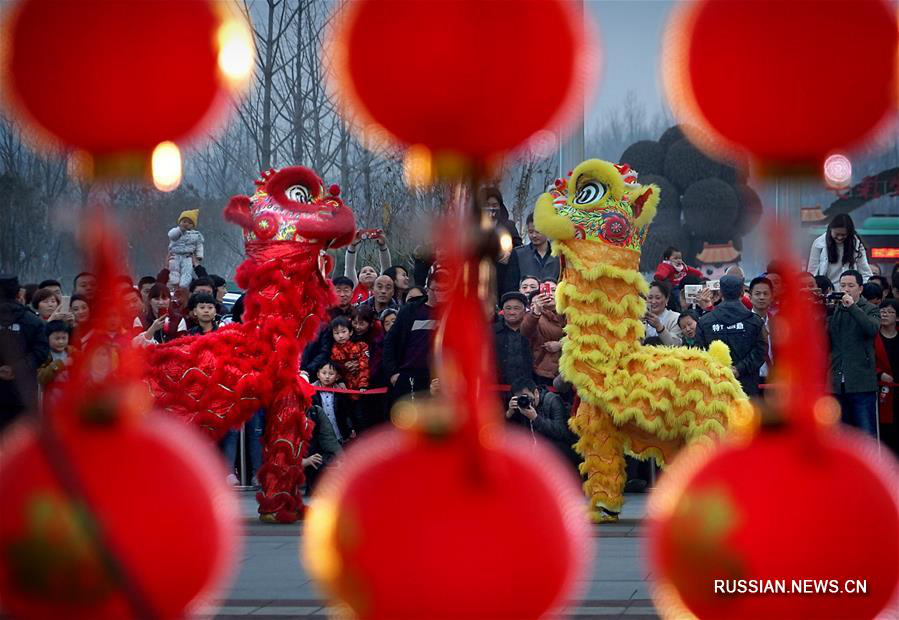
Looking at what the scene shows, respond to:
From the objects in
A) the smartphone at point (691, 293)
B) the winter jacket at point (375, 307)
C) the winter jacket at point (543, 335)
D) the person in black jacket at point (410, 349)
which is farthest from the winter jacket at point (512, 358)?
the smartphone at point (691, 293)

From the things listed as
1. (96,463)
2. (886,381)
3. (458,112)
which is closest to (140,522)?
(96,463)

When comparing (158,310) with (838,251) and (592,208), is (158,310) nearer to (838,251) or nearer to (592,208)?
(592,208)

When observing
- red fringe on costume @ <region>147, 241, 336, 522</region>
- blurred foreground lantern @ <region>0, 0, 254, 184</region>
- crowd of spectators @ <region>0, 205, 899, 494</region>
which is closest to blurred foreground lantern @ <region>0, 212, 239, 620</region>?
blurred foreground lantern @ <region>0, 0, 254, 184</region>

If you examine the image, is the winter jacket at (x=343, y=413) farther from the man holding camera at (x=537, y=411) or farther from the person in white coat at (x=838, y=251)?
the person in white coat at (x=838, y=251)

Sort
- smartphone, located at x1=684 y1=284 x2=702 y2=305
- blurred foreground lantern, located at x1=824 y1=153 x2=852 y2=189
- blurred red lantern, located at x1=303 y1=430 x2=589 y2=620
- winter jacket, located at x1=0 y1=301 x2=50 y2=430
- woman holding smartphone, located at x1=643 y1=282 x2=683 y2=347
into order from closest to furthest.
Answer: blurred red lantern, located at x1=303 y1=430 x2=589 y2=620, blurred foreground lantern, located at x1=824 y1=153 x2=852 y2=189, winter jacket, located at x1=0 y1=301 x2=50 y2=430, woman holding smartphone, located at x1=643 y1=282 x2=683 y2=347, smartphone, located at x1=684 y1=284 x2=702 y2=305

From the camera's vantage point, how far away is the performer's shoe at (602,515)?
6.36 meters

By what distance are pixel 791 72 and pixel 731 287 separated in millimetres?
6857

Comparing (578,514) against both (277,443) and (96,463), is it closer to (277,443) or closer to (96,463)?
(96,463)

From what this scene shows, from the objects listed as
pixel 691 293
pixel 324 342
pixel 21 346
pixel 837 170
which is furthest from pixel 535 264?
pixel 837 170

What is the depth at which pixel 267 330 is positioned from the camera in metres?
6.36

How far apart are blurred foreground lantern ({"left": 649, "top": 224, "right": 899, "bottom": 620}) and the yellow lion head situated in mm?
4737

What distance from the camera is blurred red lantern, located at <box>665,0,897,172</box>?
1.16m

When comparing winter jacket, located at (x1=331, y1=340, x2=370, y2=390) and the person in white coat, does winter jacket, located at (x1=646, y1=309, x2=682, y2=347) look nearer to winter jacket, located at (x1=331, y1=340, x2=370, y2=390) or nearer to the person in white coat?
the person in white coat

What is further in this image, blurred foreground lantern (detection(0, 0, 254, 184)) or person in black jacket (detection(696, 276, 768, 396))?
person in black jacket (detection(696, 276, 768, 396))
